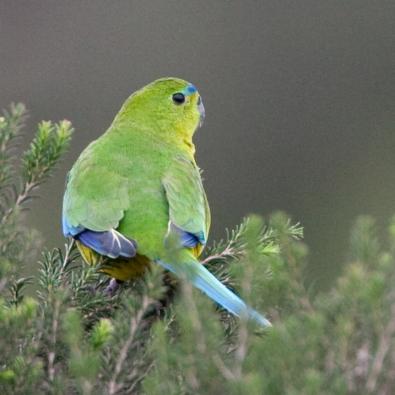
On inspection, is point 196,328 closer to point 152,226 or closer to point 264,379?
point 264,379

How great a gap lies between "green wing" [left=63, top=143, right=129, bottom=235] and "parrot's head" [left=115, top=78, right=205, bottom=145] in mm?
666

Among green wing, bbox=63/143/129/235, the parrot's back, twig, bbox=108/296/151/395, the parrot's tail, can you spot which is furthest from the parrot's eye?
twig, bbox=108/296/151/395

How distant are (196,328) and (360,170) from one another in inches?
496

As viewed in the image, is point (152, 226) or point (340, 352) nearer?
point (340, 352)

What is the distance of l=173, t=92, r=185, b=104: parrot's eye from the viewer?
5293 mm

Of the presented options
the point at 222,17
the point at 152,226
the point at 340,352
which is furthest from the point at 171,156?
the point at 222,17

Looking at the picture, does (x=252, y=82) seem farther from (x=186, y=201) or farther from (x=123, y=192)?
(x=123, y=192)

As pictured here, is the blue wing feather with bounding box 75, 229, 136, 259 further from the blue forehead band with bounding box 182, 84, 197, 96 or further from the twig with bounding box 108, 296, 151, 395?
the blue forehead band with bounding box 182, 84, 197, 96

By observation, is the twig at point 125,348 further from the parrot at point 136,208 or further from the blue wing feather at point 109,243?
the blue wing feather at point 109,243

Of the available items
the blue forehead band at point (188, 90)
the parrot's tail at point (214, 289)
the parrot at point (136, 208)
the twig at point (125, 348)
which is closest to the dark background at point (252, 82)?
the blue forehead band at point (188, 90)

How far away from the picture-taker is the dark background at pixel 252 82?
1277 cm

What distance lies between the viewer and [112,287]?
404cm

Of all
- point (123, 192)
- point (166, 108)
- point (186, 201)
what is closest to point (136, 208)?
point (123, 192)

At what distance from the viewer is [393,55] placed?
14.7 m
